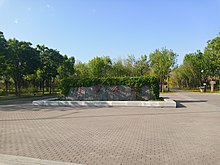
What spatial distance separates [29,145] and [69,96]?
15201 mm

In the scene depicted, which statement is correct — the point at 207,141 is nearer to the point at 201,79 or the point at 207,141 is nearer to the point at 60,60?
the point at 60,60

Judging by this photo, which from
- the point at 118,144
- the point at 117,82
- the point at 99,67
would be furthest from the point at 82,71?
the point at 118,144

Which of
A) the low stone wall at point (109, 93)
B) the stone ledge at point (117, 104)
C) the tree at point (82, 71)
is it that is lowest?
the stone ledge at point (117, 104)

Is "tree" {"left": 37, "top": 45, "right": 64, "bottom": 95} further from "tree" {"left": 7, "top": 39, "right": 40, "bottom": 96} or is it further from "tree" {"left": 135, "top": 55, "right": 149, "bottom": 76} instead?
"tree" {"left": 135, "top": 55, "right": 149, "bottom": 76}

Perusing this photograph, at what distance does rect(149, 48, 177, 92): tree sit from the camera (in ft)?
163

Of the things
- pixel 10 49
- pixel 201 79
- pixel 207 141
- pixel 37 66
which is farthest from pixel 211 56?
pixel 207 141

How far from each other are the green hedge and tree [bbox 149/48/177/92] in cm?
2984

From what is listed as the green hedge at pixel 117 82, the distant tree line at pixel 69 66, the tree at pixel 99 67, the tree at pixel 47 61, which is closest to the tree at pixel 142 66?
the distant tree line at pixel 69 66

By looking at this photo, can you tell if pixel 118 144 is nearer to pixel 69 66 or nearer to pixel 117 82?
pixel 117 82

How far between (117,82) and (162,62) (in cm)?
3219

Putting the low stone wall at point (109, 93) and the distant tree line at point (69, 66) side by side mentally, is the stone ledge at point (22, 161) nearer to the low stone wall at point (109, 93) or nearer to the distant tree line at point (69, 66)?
the low stone wall at point (109, 93)

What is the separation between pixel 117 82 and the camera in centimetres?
2034

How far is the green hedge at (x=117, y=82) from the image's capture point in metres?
19.4

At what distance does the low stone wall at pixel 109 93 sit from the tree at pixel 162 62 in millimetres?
29895
